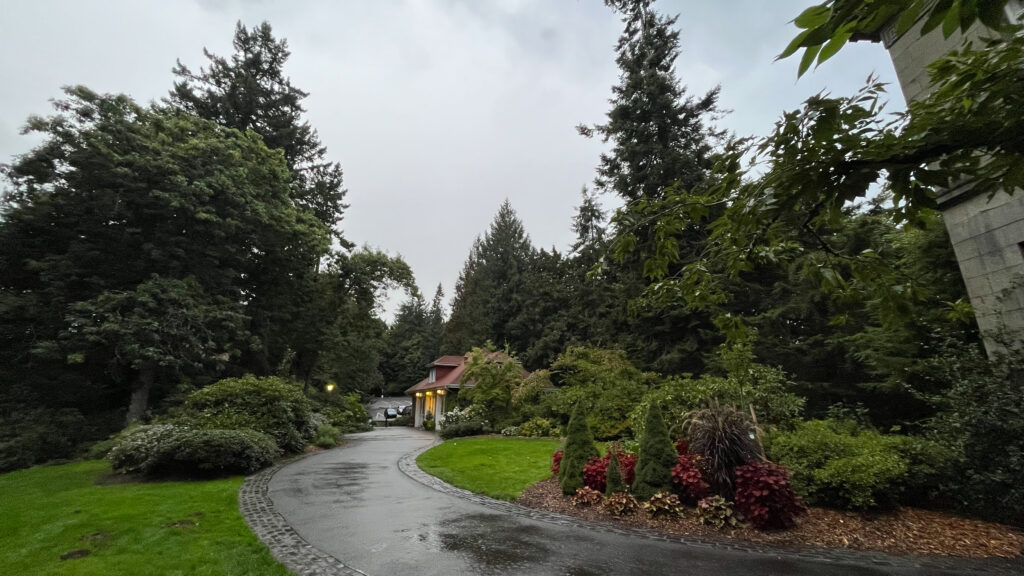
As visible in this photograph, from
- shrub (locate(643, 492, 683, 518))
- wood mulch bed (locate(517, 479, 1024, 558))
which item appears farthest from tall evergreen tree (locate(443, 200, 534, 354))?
wood mulch bed (locate(517, 479, 1024, 558))

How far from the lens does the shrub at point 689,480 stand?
6516 millimetres

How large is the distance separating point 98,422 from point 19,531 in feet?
39.2

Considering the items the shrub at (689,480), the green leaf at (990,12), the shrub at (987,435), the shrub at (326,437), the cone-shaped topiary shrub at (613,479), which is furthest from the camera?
the shrub at (326,437)

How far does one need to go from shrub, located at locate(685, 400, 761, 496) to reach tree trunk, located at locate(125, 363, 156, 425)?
57.5 feet

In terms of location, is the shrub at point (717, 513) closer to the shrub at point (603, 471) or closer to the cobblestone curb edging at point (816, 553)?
the cobblestone curb edging at point (816, 553)

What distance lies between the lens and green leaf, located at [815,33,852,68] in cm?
152

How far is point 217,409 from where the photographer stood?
1302cm

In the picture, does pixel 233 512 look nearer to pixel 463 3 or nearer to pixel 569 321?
pixel 463 3

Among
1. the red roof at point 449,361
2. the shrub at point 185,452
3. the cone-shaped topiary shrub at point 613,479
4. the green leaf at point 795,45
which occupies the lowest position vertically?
the cone-shaped topiary shrub at point 613,479

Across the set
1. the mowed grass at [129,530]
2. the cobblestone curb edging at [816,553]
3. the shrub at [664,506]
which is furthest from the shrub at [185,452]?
the shrub at [664,506]

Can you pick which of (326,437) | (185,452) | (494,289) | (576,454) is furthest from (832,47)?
(494,289)

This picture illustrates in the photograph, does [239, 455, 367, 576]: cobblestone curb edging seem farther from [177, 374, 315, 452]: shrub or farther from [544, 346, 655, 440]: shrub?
[544, 346, 655, 440]: shrub

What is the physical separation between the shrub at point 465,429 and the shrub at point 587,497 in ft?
43.0

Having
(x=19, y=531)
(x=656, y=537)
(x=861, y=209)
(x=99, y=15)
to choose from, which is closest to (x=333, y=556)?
(x=656, y=537)
